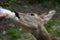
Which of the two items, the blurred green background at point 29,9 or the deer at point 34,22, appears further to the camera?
the blurred green background at point 29,9

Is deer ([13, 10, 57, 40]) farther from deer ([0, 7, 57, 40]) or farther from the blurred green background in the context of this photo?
the blurred green background

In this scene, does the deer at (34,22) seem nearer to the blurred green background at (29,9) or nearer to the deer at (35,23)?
the deer at (35,23)

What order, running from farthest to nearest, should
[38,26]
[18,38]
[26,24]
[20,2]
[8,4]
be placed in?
[20,2]
[8,4]
[18,38]
[38,26]
[26,24]

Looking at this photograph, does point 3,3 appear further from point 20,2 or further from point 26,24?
point 26,24

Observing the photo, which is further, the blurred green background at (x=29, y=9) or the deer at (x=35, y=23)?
the blurred green background at (x=29, y=9)

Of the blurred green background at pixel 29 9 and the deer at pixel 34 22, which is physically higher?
the blurred green background at pixel 29 9

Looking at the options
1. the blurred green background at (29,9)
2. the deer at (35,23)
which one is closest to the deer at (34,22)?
the deer at (35,23)

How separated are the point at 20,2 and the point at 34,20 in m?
4.26

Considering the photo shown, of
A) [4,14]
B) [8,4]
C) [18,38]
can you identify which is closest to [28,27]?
[4,14]

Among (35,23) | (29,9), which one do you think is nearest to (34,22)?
(35,23)

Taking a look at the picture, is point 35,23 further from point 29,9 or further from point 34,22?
point 29,9

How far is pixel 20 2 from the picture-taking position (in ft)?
26.7

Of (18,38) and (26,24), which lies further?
(18,38)

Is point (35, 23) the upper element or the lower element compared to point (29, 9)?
lower
